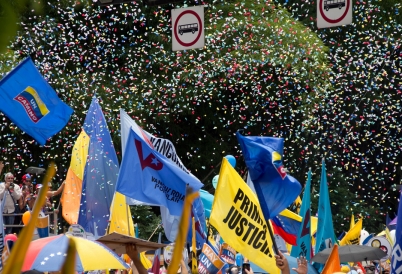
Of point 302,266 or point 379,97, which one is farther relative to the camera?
point 379,97

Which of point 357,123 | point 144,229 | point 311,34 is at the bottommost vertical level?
point 144,229

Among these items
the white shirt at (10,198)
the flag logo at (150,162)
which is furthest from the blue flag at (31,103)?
the white shirt at (10,198)

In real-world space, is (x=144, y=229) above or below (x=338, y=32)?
below

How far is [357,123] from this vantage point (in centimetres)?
2409

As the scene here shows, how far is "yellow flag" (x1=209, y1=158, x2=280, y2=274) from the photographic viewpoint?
848 centimetres

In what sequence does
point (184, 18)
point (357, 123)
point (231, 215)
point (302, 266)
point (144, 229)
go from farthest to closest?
point (357, 123) < point (144, 229) < point (184, 18) < point (231, 215) < point (302, 266)

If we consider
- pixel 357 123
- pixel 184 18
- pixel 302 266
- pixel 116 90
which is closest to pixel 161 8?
pixel 116 90

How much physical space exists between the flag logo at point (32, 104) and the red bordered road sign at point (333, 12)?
3850 millimetres

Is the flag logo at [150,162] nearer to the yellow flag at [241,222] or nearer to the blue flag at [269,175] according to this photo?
the yellow flag at [241,222]

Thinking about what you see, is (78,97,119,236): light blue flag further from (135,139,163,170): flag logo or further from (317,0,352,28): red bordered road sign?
(317,0,352,28): red bordered road sign

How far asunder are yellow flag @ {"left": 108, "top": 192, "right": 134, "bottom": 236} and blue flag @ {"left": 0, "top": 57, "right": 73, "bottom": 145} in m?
1.27

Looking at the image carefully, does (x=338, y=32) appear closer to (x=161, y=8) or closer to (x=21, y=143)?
(x=161, y=8)

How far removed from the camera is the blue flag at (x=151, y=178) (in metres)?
10.1

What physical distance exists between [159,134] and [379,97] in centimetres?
647
